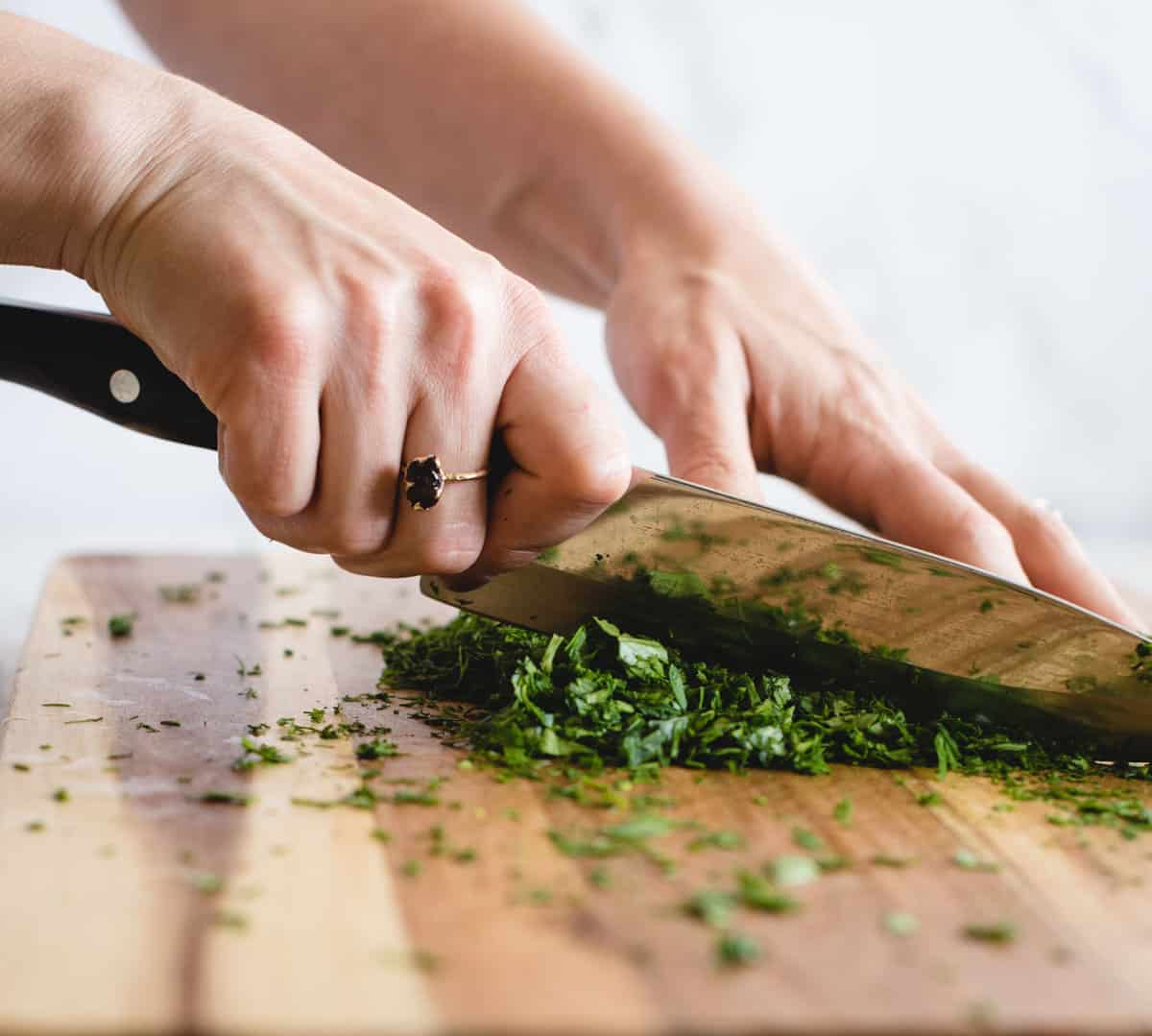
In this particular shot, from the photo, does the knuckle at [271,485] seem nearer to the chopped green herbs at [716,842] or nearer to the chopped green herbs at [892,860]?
the chopped green herbs at [716,842]

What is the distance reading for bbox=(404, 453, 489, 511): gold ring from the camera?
4.56ft

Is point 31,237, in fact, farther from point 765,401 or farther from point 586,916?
point 765,401

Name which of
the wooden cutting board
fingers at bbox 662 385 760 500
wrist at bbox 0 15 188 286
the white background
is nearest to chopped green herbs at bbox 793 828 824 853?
the wooden cutting board

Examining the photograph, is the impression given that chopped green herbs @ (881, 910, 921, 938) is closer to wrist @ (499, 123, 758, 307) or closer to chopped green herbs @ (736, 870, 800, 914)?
chopped green herbs @ (736, 870, 800, 914)

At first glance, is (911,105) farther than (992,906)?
Yes

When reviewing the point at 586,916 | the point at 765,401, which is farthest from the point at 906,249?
the point at 586,916

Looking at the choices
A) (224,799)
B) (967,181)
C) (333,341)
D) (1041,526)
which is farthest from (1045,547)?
(967,181)

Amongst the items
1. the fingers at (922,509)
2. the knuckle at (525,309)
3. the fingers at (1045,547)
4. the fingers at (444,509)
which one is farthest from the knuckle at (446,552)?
the fingers at (1045,547)

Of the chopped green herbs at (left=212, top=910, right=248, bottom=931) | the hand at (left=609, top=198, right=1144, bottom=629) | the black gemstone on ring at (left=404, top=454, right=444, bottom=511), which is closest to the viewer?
the chopped green herbs at (left=212, top=910, right=248, bottom=931)

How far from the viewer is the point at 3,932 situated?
0.98 meters

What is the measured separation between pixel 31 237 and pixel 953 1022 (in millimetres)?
1248

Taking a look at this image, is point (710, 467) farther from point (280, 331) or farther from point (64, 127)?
point (64, 127)

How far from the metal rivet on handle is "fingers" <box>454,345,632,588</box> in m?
0.52

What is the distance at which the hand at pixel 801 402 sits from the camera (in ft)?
6.86
